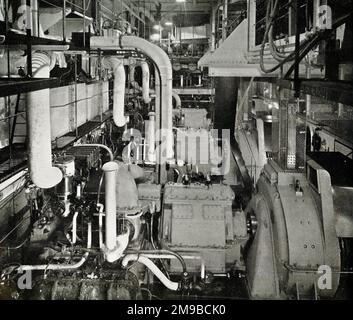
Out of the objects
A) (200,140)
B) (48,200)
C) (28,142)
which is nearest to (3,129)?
(48,200)

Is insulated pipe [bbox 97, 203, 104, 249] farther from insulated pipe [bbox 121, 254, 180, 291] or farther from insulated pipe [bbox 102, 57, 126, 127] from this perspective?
insulated pipe [bbox 102, 57, 126, 127]

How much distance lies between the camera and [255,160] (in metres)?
8.78

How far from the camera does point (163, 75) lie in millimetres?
6059

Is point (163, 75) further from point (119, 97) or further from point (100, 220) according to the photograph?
point (100, 220)

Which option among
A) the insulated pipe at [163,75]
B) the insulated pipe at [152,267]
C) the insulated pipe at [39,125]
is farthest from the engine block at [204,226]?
the insulated pipe at [39,125]

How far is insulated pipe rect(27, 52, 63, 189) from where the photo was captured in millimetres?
3525

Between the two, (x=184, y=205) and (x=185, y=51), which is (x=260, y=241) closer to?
(x=184, y=205)

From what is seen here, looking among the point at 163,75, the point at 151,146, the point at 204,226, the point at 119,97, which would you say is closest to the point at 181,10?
the point at 151,146

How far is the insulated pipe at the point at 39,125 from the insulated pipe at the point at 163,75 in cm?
239

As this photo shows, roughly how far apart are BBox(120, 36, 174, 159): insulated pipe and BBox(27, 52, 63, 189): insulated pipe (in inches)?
94.2

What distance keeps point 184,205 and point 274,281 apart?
1.35m

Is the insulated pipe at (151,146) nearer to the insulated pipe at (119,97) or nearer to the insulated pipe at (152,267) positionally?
the insulated pipe at (119,97)

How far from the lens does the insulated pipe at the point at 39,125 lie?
3.53 m
